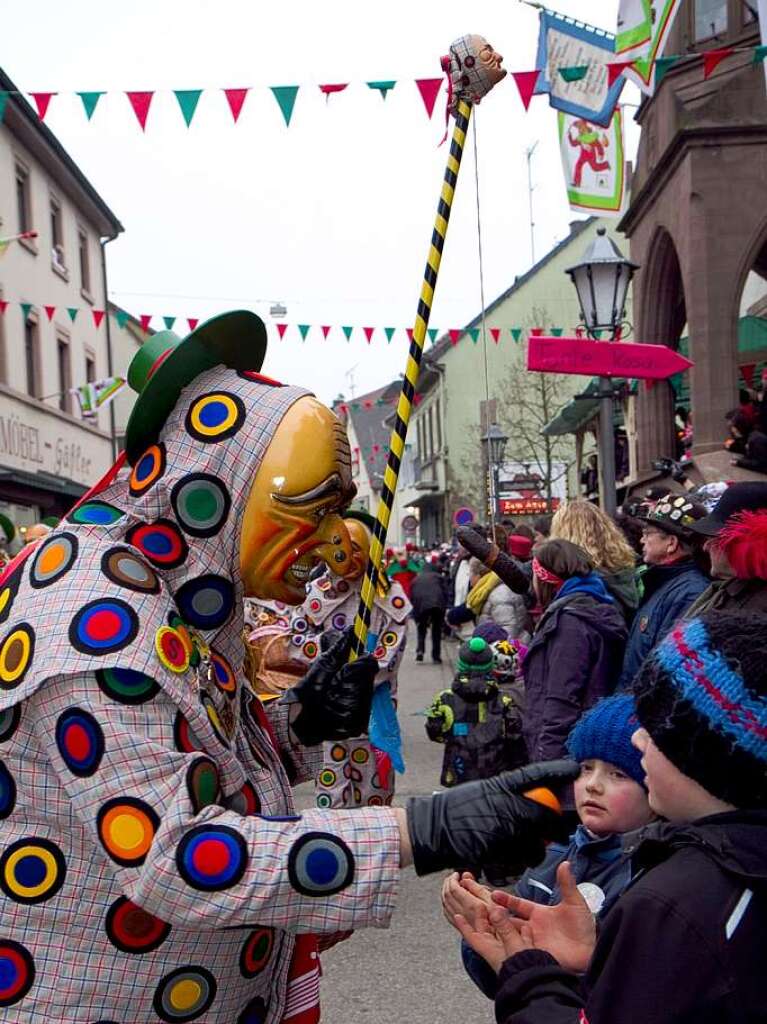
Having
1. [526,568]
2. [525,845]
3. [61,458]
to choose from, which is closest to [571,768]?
[525,845]

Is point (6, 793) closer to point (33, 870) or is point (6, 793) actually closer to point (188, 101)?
point (33, 870)

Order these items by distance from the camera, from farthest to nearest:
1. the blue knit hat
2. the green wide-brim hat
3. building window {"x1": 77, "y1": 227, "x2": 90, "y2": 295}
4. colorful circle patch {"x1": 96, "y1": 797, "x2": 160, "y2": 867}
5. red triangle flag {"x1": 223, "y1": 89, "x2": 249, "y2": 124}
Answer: building window {"x1": 77, "y1": 227, "x2": 90, "y2": 295} < red triangle flag {"x1": 223, "y1": 89, "x2": 249, "y2": 124} < the blue knit hat < the green wide-brim hat < colorful circle patch {"x1": 96, "y1": 797, "x2": 160, "y2": 867}

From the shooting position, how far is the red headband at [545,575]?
15.4 ft

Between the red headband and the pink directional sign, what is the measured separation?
1672 millimetres

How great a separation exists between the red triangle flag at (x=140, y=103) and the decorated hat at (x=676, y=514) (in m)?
5.01

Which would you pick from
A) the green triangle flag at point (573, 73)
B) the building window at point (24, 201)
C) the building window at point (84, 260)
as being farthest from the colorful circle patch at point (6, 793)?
the building window at point (84, 260)

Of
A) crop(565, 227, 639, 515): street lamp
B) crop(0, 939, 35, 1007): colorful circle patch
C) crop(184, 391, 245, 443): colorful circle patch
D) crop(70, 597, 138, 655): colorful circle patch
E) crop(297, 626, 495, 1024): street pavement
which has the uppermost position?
crop(565, 227, 639, 515): street lamp

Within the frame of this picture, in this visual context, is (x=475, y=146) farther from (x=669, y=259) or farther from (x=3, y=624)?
(x=669, y=259)

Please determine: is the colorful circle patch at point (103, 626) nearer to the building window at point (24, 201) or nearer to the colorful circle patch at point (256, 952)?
the colorful circle patch at point (256, 952)

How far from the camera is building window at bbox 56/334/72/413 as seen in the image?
23.6m

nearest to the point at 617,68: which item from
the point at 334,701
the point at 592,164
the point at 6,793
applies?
the point at 592,164

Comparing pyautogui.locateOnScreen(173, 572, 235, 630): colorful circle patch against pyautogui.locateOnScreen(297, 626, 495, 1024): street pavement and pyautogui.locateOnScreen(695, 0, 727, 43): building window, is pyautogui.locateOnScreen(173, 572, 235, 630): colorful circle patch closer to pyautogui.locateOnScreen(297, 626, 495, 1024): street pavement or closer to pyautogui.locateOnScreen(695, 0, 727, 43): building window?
pyautogui.locateOnScreen(297, 626, 495, 1024): street pavement

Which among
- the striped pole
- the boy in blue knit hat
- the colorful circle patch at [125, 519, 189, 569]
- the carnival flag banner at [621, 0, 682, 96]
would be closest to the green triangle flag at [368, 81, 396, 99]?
the carnival flag banner at [621, 0, 682, 96]

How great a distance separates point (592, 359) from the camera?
6.22 m
